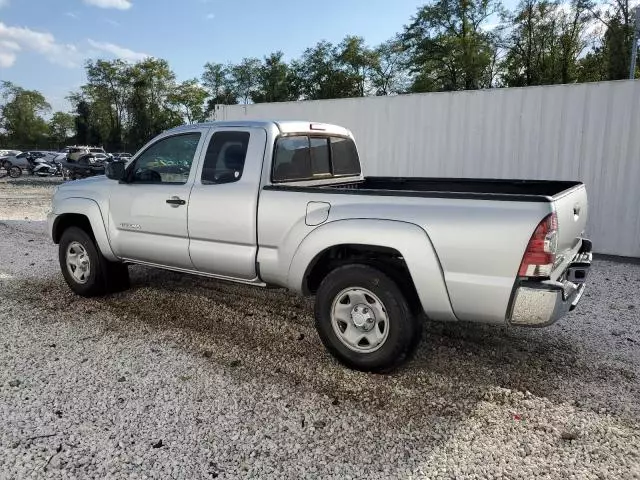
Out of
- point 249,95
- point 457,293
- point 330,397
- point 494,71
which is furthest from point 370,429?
point 249,95

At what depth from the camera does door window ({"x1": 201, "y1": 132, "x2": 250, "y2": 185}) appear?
13.9 feet

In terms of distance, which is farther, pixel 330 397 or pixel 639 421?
pixel 330 397

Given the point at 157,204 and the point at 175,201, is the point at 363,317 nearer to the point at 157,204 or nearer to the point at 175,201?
the point at 175,201

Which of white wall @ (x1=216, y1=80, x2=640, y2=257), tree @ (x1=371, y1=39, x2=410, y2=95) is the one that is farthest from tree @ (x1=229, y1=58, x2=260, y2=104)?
white wall @ (x1=216, y1=80, x2=640, y2=257)

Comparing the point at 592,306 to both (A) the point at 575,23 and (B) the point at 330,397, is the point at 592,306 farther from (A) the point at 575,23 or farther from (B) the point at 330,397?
(A) the point at 575,23

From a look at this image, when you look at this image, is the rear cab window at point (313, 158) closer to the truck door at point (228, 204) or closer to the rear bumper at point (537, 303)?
the truck door at point (228, 204)

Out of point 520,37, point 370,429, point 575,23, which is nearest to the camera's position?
point 370,429

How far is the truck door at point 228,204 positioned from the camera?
13.4 feet

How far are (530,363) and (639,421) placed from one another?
0.90 metres

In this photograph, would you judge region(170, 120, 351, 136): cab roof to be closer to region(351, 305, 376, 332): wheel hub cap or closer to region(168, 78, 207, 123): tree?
region(351, 305, 376, 332): wheel hub cap

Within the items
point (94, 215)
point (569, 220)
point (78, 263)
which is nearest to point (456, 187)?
point (569, 220)

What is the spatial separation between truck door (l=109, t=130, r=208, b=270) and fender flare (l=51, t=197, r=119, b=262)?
98 millimetres

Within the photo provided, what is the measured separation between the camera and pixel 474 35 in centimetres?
4169

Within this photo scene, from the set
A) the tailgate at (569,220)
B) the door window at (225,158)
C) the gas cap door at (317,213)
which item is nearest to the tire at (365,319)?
the gas cap door at (317,213)
